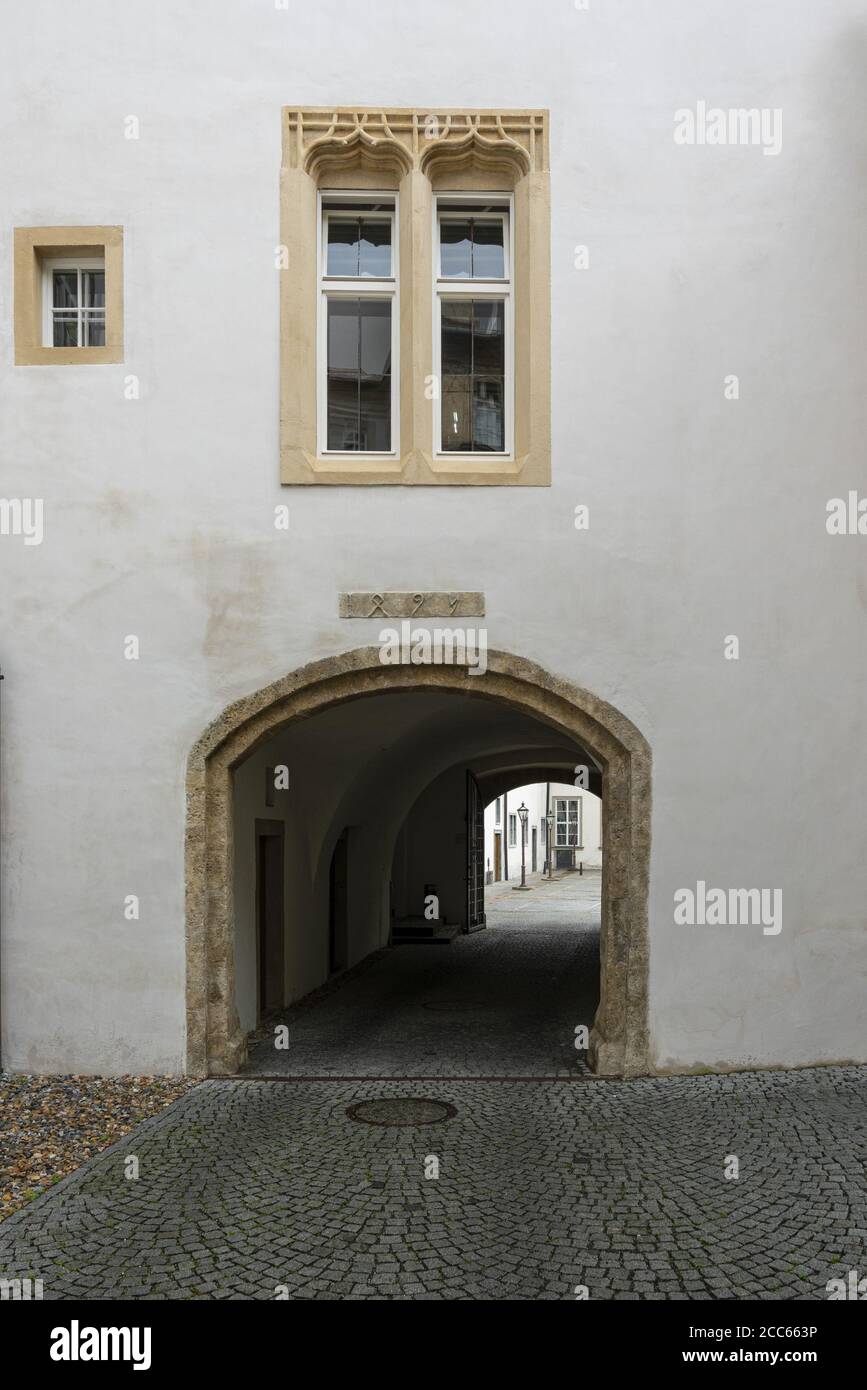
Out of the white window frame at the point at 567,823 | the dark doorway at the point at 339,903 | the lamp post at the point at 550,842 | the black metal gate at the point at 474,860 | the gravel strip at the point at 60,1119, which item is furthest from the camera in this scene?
the white window frame at the point at 567,823

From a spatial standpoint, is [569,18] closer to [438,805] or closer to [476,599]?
[476,599]

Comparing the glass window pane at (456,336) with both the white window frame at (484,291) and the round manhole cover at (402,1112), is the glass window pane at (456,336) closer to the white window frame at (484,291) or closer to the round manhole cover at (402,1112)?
the white window frame at (484,291)

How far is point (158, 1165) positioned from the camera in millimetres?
5625

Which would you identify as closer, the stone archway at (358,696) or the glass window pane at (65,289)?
the stone archway at (358,696)

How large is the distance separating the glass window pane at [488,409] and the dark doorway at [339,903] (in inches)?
253

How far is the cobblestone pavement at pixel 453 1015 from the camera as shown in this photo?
8023 millimetres

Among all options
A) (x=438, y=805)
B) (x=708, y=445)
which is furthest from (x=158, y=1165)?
(x=438, y=805)

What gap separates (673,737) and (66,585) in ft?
13.9

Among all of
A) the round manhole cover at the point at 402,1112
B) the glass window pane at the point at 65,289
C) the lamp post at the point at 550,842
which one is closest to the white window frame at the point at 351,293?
the glass window pane at the point at 65,289

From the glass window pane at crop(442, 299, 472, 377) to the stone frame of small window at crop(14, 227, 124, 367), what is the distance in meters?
2.25

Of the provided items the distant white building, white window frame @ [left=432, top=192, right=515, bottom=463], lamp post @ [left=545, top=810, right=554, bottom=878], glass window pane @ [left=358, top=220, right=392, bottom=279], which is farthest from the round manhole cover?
the distant white building

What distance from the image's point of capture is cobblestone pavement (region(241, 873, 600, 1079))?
26.3 ft

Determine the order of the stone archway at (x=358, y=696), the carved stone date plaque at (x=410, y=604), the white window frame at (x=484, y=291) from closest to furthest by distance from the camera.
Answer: the stone archway at (x=358, y=696) < the carved stone date plaque at (x=410, y=604) < the white window frame at (x=484, y=291)

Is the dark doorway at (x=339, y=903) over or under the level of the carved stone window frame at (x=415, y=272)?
under
